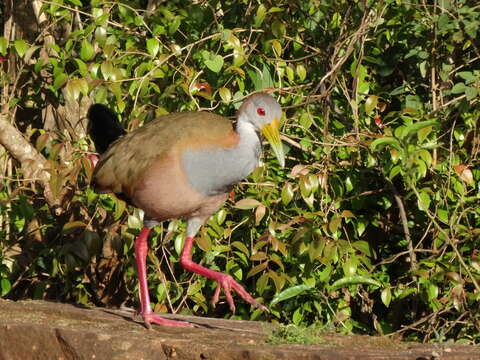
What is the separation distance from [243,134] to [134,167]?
69 cm

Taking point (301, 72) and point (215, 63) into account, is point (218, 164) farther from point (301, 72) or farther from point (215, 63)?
point (301, 72)

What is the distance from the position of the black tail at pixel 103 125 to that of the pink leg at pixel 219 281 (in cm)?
99

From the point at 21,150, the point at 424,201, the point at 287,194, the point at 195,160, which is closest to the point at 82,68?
the point at 21,150

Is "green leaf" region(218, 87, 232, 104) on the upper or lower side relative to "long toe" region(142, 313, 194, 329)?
upper

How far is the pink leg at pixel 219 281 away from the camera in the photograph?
15.7ft

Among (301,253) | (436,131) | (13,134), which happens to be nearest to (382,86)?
(436,131)

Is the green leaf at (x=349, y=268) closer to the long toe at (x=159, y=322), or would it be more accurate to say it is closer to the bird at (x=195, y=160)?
the bird at (x=195, y=160)

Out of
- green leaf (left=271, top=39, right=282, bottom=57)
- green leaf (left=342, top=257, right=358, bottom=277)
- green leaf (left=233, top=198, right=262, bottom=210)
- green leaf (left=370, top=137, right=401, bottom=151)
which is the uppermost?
green leaf (left=271, top=39, right=282, bottom=57)

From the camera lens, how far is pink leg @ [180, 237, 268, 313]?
→ 4781 millimetres

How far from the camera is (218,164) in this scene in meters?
4.98

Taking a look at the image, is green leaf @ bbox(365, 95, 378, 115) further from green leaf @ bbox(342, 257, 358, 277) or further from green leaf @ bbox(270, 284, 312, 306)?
green leaf @ bbox(270, 284, 312, 306)

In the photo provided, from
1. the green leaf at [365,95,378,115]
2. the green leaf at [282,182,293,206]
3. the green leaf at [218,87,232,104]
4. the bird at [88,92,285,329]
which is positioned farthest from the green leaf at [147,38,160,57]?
the green leaf at [365,95,378,115]

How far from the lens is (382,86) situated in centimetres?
666

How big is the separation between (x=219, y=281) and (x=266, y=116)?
0.99m
